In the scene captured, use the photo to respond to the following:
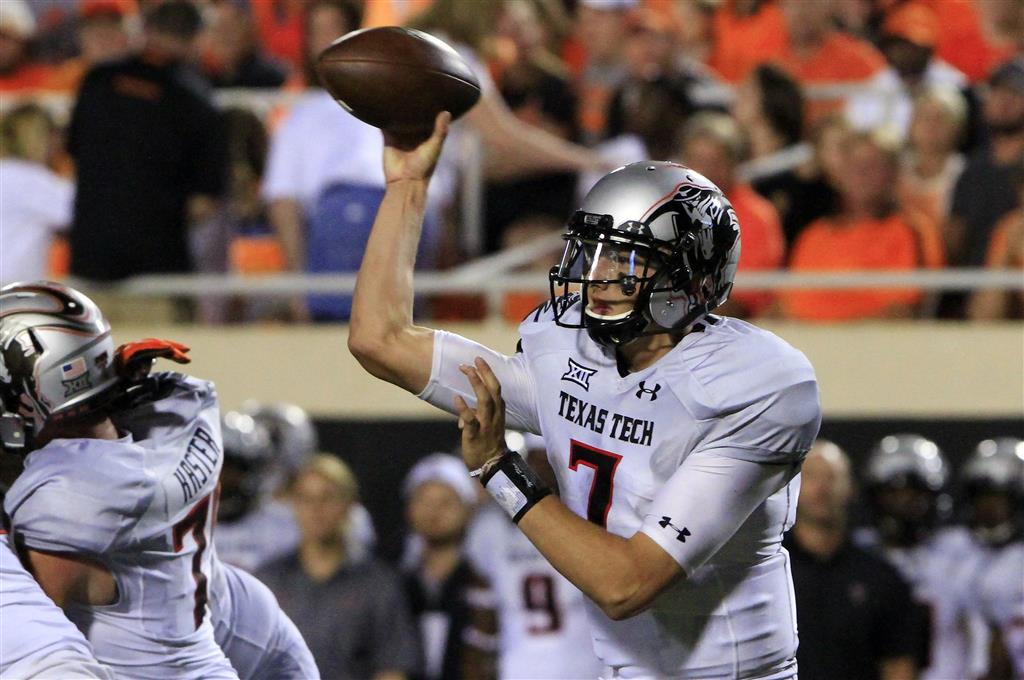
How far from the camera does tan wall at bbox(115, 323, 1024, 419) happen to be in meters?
7.03

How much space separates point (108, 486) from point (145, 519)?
0.12m

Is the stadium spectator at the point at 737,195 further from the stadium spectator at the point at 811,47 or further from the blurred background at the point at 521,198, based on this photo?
the stadium spectator at the point at 811,47

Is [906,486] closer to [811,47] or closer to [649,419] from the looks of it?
[811,47]

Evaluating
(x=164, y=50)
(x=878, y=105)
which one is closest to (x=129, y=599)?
(x=164, y=50)

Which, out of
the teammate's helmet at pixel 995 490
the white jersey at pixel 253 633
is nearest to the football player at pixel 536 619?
the teammate's helmet at pixel 995 490

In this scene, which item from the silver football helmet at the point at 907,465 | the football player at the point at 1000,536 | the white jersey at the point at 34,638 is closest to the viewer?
the white jersey at the point at 34,638

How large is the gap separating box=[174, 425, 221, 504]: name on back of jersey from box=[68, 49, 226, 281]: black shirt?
3233mm

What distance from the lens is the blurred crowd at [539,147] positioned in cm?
677

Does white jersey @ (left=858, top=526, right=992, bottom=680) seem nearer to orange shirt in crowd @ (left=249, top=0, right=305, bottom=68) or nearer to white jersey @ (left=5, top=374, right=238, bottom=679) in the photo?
white jersey @ (left=5, top=374, right=238, bottom=679)

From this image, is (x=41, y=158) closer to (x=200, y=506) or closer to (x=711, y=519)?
(x=200, y=506)

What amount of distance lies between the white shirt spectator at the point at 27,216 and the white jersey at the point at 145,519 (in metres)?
3.61

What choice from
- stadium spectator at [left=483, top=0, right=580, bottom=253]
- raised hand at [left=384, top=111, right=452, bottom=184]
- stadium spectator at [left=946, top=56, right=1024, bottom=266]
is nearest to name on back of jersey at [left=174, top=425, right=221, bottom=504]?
raised hand at [left=384, top=111, right=452, bottom=184]

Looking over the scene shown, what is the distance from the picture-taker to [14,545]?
3320 mm

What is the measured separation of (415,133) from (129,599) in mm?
1182
